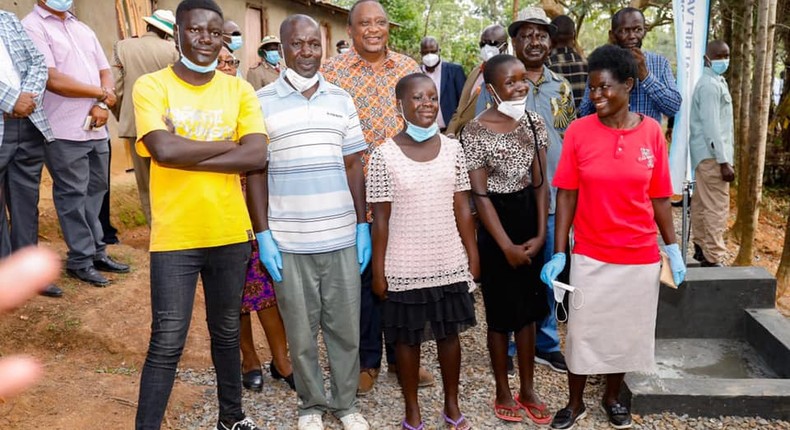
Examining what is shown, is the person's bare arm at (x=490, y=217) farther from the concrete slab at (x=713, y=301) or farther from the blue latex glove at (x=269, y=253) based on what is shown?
the concrete slab at (x=713, y=301)

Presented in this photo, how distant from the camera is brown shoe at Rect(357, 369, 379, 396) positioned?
12.0 ft

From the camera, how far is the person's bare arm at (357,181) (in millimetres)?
3098

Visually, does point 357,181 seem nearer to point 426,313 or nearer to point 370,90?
point 370,90

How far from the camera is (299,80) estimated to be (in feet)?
9.72

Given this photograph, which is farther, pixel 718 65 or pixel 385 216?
pixel 718 65

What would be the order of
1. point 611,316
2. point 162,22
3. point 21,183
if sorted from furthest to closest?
1. point 162,22
2. point 21,183
3. point 611,316

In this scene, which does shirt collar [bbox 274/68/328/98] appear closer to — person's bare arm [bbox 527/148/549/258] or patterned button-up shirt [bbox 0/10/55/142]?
person's bare arm [bbox 527/148/549/258]

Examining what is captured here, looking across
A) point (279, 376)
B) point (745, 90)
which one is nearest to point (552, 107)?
point (279, 376)

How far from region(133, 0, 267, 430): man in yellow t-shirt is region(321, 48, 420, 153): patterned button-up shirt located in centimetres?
80

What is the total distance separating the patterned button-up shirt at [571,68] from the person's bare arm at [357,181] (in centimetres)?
182

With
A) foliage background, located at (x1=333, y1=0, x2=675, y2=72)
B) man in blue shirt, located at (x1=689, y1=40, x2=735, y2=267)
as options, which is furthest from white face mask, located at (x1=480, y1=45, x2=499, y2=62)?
foliage background, located at (x1=333, y1=0, x2=675, y2=72)

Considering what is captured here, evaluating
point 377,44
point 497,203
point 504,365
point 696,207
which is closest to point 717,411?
point 504,365

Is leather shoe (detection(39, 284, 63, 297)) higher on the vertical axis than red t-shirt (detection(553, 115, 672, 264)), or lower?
lower

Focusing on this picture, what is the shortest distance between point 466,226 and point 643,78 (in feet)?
5.55
